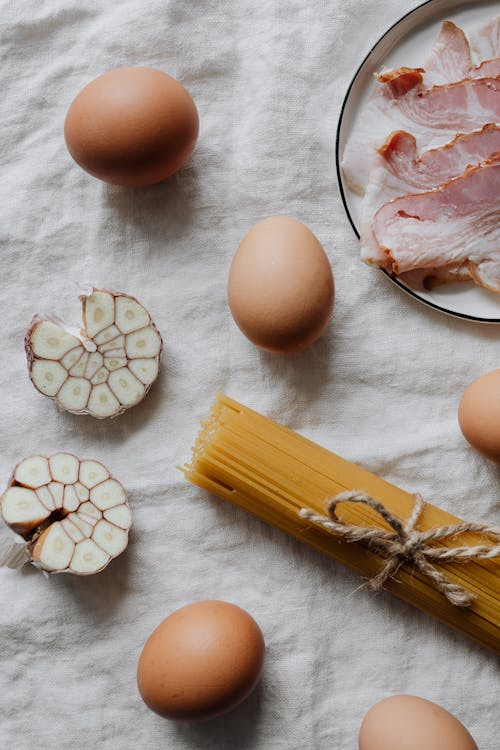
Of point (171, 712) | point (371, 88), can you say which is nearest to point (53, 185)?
point (371, 88)

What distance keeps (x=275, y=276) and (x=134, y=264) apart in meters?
0.22

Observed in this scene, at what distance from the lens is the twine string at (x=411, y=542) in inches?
35.9

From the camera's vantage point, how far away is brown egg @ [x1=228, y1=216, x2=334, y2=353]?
34.7 inches

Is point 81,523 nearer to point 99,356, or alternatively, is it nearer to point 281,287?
point 99,356

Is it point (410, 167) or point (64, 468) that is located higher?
point (410, 167)

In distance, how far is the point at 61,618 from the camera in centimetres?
99

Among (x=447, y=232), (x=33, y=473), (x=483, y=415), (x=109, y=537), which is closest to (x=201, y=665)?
(x=109, y=537)

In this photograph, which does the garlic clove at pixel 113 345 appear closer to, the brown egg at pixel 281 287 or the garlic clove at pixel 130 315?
the garlic clove at pixel 130 315

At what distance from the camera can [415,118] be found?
0.99 metres

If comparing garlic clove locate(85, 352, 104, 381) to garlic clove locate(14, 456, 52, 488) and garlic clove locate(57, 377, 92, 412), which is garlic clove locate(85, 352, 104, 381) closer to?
garlic clove locate(57, 377, 92, 412)

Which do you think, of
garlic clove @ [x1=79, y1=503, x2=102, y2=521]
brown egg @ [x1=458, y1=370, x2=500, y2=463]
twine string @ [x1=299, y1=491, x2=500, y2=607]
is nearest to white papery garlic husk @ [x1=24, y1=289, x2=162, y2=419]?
garlic clove @ [x1=79, y1=503, x2=102, y2=521]

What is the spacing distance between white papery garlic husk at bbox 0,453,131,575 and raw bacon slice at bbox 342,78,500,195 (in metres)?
0.47

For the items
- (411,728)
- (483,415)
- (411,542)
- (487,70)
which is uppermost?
(487,70)

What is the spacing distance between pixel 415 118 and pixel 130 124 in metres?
0.34
